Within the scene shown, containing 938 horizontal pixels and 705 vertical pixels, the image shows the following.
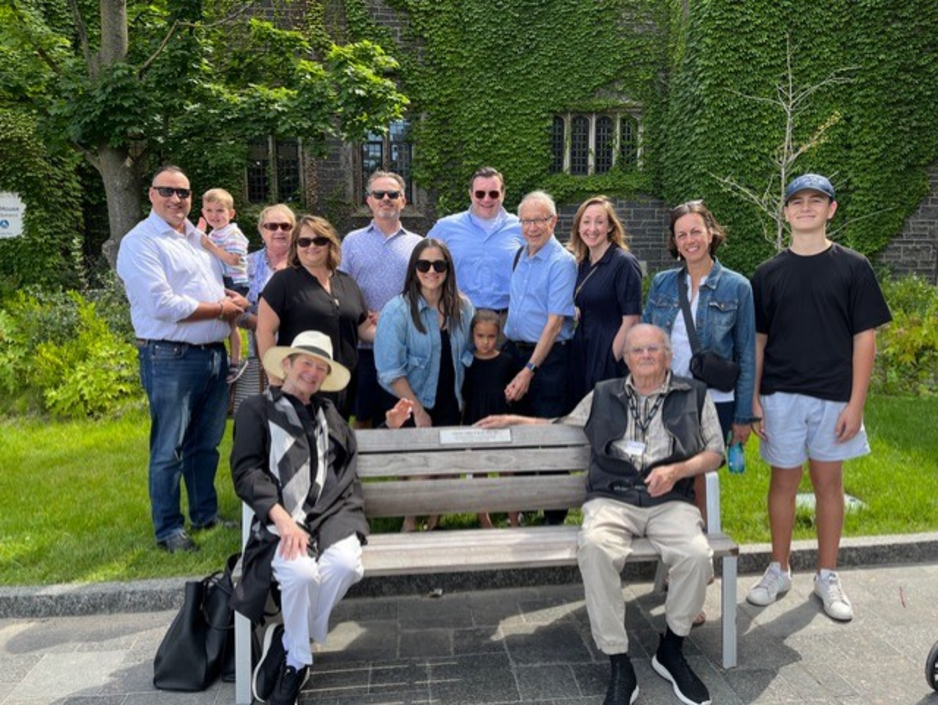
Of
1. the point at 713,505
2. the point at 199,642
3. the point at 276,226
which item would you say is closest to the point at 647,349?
the point at 713,505

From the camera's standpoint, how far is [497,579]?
433 centimetres

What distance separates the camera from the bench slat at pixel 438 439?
12.5 feet

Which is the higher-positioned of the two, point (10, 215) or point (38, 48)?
point (38, 48)

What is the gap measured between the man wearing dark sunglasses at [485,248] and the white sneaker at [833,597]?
2.40m

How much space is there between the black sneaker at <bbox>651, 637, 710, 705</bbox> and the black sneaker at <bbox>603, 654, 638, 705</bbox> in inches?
7.7

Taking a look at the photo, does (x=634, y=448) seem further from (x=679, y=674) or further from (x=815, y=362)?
(x=815, y=362)

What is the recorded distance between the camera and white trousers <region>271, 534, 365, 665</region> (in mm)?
3074

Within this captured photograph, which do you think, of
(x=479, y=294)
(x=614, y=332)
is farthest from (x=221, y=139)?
(x=614, y=332)

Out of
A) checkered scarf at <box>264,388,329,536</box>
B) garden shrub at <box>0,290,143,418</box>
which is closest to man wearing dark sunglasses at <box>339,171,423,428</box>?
checkered scarf at <box>264,388,329,536</box>

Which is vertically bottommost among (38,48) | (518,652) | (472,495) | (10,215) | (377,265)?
(518,652)

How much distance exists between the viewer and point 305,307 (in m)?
4.06

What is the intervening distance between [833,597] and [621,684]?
157 centimetres

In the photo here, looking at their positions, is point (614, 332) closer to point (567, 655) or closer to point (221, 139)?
point (567, 655)

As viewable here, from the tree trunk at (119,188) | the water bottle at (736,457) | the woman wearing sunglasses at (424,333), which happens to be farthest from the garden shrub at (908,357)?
the tree trunk at (119,188)
